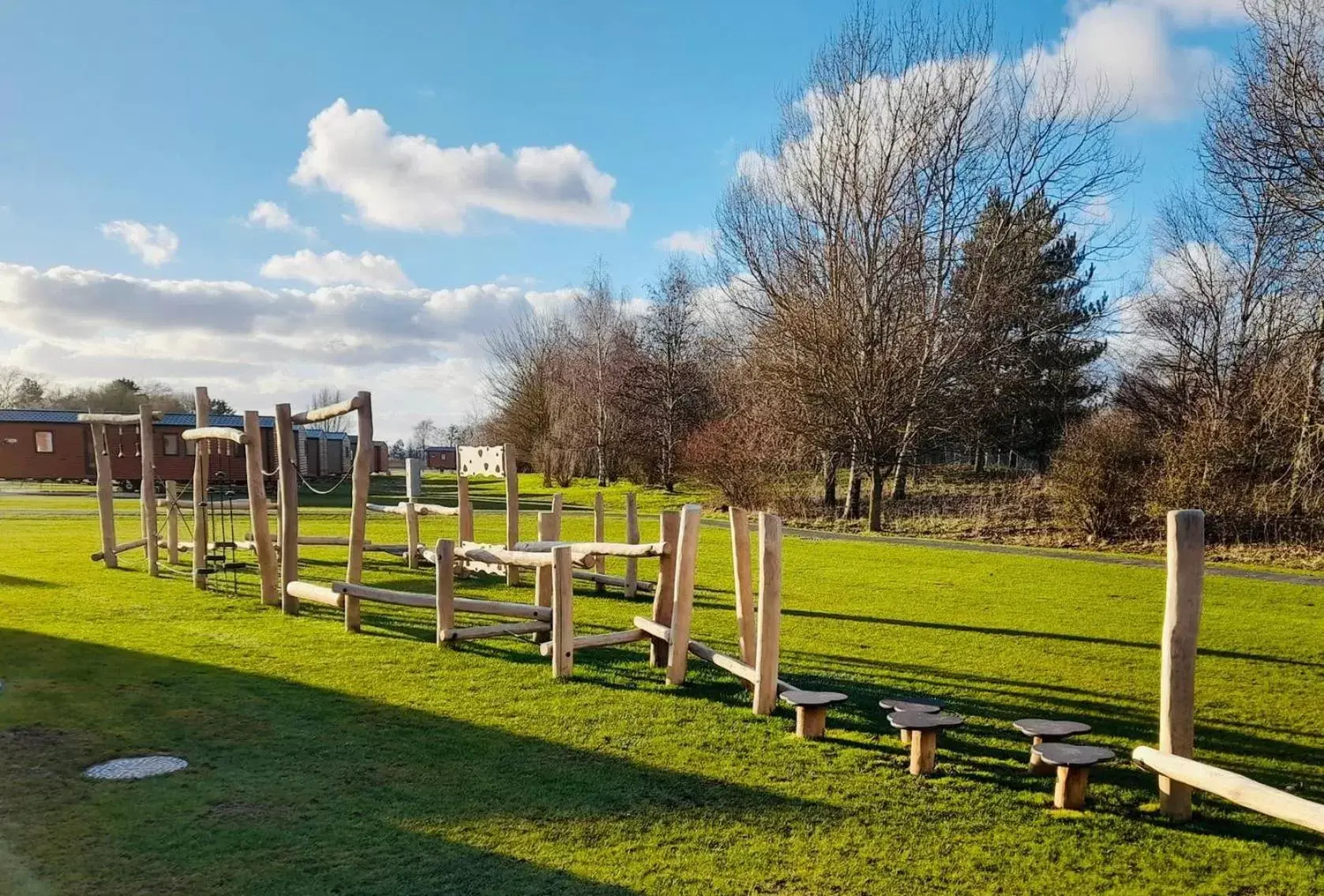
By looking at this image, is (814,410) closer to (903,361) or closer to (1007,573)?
(903,361)

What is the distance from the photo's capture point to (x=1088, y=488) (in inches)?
752

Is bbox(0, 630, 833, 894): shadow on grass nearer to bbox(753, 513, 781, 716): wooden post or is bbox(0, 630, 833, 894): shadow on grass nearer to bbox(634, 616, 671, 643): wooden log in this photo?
bbox(753, 513, 781, 716): wooden post

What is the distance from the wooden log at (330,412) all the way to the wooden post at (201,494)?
240cm

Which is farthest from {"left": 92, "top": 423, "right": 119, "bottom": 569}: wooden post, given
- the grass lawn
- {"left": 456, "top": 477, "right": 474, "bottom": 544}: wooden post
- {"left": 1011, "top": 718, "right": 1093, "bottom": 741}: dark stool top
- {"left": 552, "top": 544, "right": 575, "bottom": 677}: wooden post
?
{"left": 1011, "top": 718, "right": 1093, "bottom": 741}: dark stool top

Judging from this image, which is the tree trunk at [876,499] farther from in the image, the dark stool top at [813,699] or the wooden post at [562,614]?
the dark stool top at [813,699]

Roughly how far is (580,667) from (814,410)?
1680 centimetres

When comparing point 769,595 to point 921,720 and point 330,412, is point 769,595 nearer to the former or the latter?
point 921,720

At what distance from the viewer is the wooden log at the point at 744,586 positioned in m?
6.54

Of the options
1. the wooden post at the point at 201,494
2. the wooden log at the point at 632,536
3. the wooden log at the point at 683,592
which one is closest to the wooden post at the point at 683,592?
the wooden log at the point at 683,592

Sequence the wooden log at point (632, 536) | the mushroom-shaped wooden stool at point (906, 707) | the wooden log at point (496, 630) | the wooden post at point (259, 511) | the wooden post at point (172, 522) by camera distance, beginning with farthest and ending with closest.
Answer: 1. the wooden post at point (172, 522)
2. the wooden log at point (632, 536)
3. the wooden post at point (259, 511)
4. the wooden log at point (496, 630)
5. the mushroom-shaped wooden stool at point (906, 707)

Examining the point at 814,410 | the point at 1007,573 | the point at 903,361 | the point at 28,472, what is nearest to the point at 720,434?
the point at 814,410

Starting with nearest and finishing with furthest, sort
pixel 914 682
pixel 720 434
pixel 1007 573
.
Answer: pixel 914 682, pixel 1007 573, pixel 720 434

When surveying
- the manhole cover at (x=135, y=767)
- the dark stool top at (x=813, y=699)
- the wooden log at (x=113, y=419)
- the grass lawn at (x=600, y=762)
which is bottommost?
the grass lawn at (x=600, y=762)

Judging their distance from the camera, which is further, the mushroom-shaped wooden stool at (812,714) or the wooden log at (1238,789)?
the mushroom-shaped wooden stool at (812,714)
